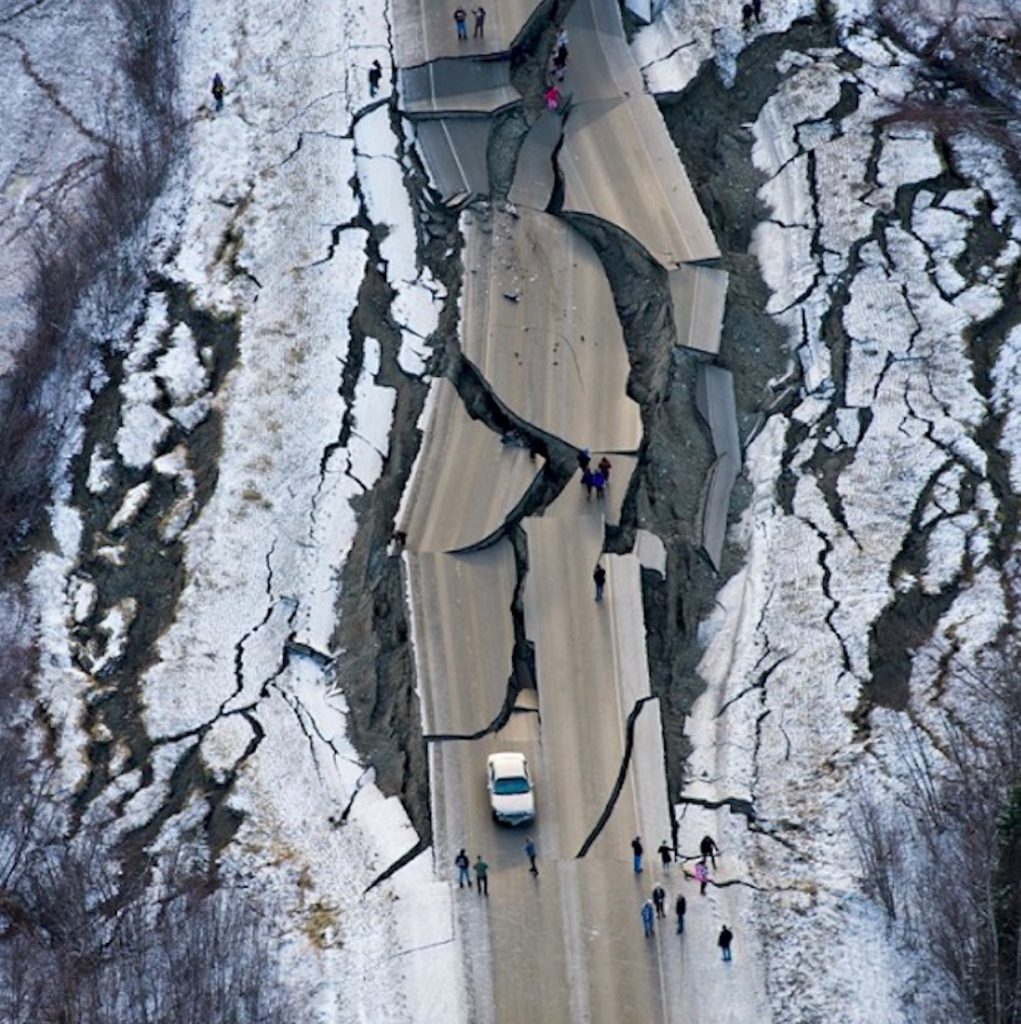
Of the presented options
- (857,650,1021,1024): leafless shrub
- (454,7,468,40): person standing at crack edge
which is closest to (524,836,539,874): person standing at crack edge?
(857,650,1021,1024): leafless shrub

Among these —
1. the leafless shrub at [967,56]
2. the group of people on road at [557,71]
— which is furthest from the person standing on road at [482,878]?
the leafless shrub at [967,56]

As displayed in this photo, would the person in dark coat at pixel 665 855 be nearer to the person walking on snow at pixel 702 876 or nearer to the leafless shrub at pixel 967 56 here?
the person walking on snow at pixel 702 876

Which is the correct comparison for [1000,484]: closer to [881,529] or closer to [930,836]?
[881,529]

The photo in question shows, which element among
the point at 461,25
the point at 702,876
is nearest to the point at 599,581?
the point at 702,876

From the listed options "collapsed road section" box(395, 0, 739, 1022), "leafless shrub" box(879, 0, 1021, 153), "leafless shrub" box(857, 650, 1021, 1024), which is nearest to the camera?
"leafless shrub" box(857, 650, 1021, 1024)

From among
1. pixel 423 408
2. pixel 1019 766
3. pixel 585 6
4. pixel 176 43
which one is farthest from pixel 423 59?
pixel 1019 766

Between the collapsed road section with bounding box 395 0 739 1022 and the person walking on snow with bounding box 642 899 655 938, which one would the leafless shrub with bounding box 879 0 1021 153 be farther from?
the person walking on snow with bounding box 642 899 655 938
